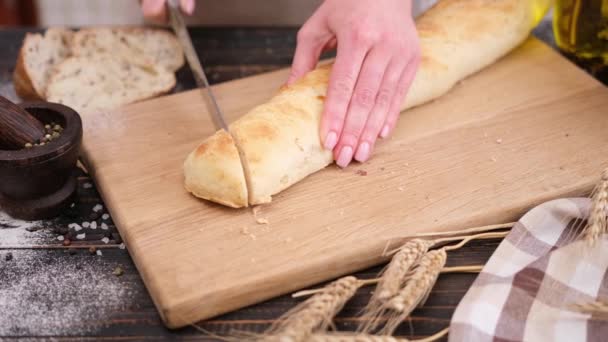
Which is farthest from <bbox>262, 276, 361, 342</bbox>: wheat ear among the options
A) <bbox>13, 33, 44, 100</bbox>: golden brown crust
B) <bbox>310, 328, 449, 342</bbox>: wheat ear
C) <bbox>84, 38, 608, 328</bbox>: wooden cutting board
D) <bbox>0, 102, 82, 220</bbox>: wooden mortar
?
<bbox>13, 33, 44, 100</bbox>: golden brown crust

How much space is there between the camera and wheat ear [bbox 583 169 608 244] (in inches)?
62.0

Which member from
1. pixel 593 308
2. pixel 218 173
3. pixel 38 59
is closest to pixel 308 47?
pixel 218 173

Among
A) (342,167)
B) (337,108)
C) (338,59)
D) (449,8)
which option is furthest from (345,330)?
(449,8)

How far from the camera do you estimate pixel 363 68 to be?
2021 mm

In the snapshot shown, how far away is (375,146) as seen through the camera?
2029 mm

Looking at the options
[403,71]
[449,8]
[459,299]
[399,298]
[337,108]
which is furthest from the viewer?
[449,8]

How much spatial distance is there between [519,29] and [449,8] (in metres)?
0.28

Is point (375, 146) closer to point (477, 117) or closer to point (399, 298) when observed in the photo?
point (477, 117)

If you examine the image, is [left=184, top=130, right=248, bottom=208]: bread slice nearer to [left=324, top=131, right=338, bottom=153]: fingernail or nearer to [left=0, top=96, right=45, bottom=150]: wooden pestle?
[left=324, top=131, right=338, bottom=153]: fingernail

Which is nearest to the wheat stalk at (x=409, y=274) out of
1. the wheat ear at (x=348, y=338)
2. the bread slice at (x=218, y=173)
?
the wheat ear at (x=348, y=338)

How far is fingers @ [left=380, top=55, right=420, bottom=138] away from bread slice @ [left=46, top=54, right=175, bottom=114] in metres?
0.88

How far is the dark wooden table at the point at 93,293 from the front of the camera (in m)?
1.53

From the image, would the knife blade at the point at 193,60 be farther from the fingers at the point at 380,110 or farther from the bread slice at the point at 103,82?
the fingers at the point at 380,110

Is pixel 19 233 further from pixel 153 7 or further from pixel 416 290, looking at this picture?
pixel 416 290
